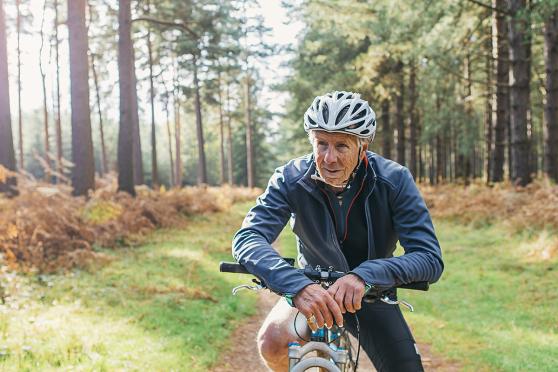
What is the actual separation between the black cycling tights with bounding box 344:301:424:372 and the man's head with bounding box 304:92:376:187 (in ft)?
2.56

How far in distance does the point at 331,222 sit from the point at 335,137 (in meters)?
0.49

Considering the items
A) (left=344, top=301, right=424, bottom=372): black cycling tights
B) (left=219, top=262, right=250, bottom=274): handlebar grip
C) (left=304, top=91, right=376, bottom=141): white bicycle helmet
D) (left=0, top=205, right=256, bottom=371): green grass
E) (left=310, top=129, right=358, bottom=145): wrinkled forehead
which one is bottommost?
(left=0, top=205, right=256, bottom=371): green grass

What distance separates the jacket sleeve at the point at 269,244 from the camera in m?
2.52

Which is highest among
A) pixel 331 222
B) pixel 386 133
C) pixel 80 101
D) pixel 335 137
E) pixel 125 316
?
pixel 80 101

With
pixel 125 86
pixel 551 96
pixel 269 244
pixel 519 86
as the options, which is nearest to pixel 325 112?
pixel 269 244

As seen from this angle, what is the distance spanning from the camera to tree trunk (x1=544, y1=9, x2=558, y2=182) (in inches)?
559

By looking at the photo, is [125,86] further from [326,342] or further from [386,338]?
[326,342]

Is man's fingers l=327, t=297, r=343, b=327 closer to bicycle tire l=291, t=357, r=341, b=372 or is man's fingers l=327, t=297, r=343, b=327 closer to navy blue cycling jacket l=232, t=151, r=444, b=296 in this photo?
bicycle tire l=291, t=357, r=341, b=372

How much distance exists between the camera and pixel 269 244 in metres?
2.94

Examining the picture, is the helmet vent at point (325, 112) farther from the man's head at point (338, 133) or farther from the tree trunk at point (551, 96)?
the tree trunk at point (551, 96)

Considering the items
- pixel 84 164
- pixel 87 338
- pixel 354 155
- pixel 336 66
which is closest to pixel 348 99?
pixel 354 155

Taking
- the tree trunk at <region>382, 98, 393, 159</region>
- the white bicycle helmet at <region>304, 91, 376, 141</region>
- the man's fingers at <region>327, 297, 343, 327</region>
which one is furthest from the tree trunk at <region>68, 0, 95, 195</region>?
the tree trunk at <region>382, 98, 393, 159</region>

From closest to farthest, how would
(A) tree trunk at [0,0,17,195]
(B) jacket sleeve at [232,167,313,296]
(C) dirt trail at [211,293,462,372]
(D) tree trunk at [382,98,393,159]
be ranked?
(B) jacket sleeve at [232,167,313,296] < (C) dirt trail at [211,293,462,372] < (A) tree trunk at [0,0,17,195] < (D) tree trunk at [382,98,393,159]

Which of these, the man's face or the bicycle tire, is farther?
the man's face
